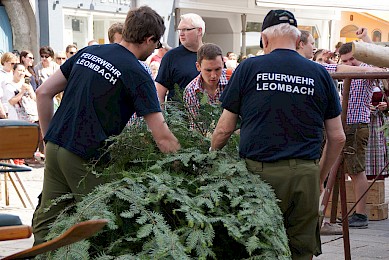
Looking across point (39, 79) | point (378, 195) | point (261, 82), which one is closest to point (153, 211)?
point (261, 82)

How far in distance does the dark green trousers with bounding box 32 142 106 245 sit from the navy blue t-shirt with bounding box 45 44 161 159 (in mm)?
68

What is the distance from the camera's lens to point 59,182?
466cm

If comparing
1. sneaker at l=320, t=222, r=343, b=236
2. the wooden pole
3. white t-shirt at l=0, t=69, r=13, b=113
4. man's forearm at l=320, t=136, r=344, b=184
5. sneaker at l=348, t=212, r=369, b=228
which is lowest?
sneaker at l=348, t=212, r=369, b=228

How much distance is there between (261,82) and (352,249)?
131 inches

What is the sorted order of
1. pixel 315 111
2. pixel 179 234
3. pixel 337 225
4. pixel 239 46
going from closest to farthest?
pixel 179 234 < pixel 315 111 < pixel 337 225 < pixel 239 46

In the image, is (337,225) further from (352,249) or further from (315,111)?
(315,111)

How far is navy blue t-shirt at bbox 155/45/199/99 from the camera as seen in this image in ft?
22.3

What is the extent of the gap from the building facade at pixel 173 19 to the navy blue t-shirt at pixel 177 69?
12.1 meters

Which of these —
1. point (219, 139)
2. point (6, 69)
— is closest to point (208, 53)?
point (219, 139)

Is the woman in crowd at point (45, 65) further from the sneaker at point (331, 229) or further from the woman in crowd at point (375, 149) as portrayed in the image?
the sneaker at point (331, 229)

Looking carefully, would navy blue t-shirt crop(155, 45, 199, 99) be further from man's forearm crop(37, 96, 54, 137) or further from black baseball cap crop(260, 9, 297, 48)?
black baseball cap crop(260, 9, 297, 48)

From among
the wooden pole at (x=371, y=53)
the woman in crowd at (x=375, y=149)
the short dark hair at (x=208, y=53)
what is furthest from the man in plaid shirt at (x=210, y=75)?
the woman in crowd at (x=375, y=149)

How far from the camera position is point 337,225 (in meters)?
6.39

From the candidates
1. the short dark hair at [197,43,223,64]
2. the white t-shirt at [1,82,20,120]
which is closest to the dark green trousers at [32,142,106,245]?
the short dark hair at [197,43,223,64]
